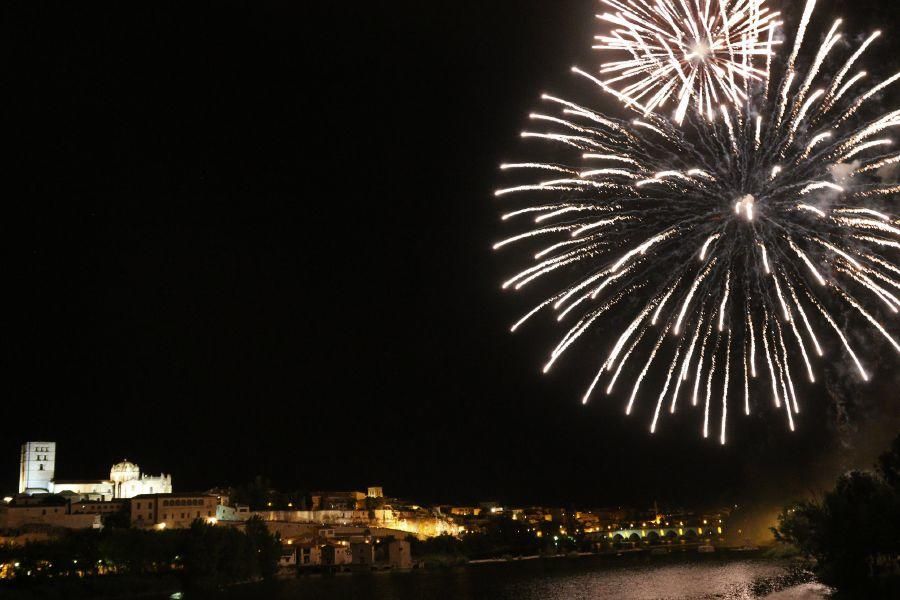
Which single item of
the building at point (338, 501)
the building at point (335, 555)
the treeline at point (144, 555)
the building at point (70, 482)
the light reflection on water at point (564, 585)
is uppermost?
the building at point (70, 482)

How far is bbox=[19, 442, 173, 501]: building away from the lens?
230 ft

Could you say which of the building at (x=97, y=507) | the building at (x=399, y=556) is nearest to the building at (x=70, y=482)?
the building at (x=97, y=507)

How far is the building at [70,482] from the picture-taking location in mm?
70250

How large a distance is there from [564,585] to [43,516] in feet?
115

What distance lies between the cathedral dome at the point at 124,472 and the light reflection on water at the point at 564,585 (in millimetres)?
27535

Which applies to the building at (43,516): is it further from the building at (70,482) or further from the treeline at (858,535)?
the treeline at (858,535)

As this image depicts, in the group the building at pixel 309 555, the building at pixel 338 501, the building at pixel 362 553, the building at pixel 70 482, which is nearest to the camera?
the building at pixel 309 555

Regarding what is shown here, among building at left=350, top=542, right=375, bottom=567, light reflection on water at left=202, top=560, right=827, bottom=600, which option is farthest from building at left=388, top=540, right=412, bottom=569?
light reflection on water at left=202, top=560, right=827, bottom=600

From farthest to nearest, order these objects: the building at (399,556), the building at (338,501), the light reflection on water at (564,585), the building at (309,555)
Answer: the building at (338,501) < the building at (399,556) < the building at (309,555) < the light reflection on water at (564,585)

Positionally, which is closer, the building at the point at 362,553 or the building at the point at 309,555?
the building at the point at 309,555

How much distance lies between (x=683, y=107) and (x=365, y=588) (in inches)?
1354

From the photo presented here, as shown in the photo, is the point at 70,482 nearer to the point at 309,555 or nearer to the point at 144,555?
the point at 309,555

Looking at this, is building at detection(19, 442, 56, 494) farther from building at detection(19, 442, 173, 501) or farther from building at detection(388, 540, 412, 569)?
building at detection(388, 540, 412, 569)

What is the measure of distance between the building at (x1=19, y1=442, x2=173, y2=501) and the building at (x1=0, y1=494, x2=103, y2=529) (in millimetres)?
12538
